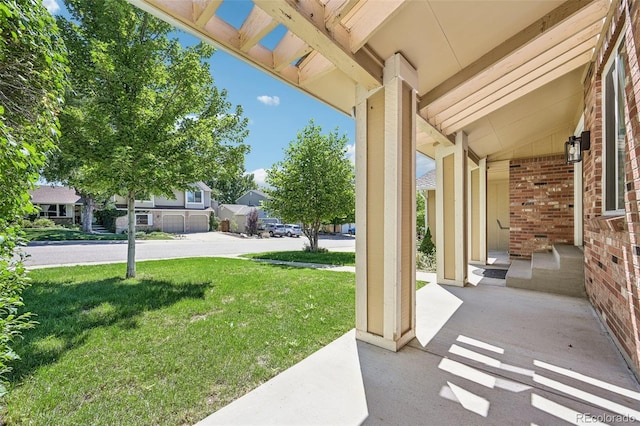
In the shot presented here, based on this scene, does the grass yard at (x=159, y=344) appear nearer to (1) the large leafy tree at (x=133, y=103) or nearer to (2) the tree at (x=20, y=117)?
(2) the tree at (x=20, y=117)

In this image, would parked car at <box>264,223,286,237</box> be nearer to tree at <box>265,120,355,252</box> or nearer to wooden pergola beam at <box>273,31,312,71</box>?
tree at <box>265,120,355,252</box>

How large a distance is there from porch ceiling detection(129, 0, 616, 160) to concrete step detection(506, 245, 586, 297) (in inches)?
113

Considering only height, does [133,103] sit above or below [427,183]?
above

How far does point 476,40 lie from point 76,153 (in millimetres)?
7203

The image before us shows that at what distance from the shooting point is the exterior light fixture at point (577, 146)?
4.19m

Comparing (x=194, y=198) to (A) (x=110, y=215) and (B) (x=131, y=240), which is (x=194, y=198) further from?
(B) (x=131, y=240)

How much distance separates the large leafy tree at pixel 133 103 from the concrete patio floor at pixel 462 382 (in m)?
5.33

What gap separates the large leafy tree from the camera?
569 centimetres

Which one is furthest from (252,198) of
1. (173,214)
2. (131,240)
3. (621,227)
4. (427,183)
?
(621,227)

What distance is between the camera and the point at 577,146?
14.6 feet

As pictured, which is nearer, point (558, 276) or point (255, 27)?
point (255, 27)

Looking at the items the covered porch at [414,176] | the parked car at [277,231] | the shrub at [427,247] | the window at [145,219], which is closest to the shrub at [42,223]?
the window at [145,219]

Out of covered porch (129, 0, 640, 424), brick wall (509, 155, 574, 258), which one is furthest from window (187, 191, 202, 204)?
covered porch (129, 0, 640, 424)

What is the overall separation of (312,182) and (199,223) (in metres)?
19.3
